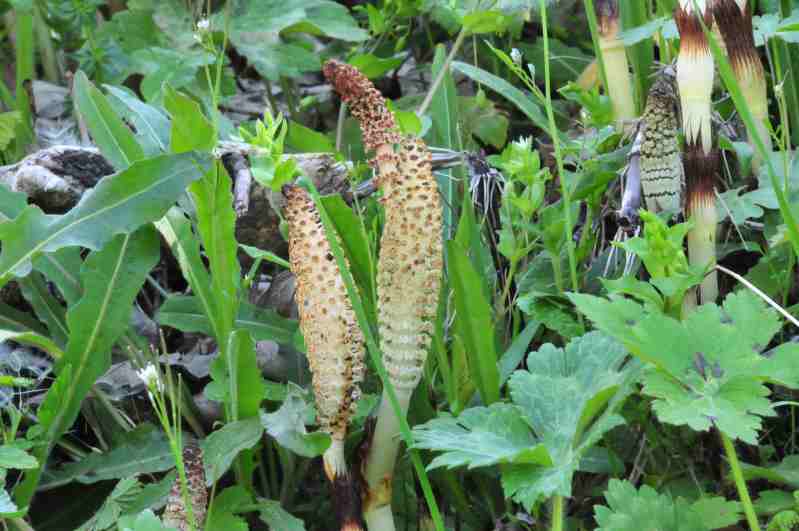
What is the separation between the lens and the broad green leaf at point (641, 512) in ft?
4.26

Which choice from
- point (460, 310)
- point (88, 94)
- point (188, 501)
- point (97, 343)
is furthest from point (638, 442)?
point (88, 94)

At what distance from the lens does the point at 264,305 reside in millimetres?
2023

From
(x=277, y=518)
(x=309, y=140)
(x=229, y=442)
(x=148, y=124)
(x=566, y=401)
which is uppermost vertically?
(x=148, y=124)

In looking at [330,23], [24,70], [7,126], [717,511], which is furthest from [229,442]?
[24,70]

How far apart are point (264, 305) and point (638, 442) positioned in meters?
0.78

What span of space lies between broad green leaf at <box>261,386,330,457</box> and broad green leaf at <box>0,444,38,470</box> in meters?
0.33

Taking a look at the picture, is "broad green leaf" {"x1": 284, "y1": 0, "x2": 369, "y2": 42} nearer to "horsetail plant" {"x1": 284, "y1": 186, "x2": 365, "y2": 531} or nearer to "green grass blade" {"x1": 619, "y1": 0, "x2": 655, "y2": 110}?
"green grass blade" {"x1": 619, "y1": 0, "x2": 655, "y2": 110}

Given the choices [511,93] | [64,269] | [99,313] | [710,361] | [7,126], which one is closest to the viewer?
[710,361]

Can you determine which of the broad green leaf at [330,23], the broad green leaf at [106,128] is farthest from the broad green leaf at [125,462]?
the broad green leaf at [330,23]

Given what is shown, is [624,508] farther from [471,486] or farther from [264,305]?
[264,305]

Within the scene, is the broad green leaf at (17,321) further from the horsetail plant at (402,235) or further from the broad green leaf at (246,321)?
the horsetail plant at (402,235)

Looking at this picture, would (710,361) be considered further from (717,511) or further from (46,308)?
(46,308)

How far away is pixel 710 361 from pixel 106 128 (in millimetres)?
1111

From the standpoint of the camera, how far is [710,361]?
1255mm
